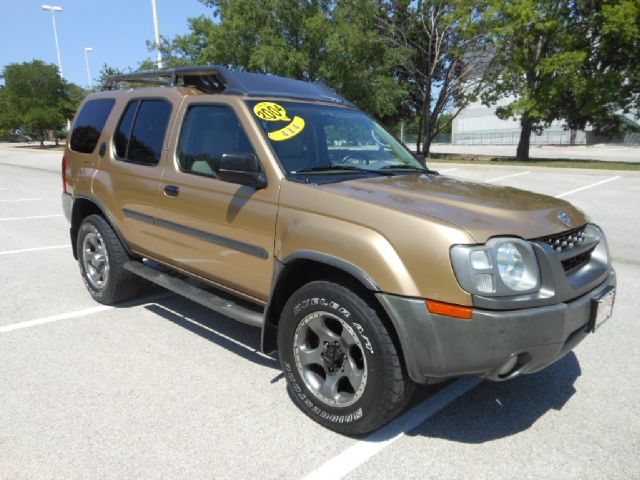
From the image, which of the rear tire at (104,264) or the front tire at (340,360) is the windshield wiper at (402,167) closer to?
→ the front tire at (340,360)

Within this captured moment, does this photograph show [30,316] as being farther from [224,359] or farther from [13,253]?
[13,253]

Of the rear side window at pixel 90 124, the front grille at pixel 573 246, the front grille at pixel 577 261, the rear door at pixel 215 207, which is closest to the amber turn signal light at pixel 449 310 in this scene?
the front grille at pixel 573 246

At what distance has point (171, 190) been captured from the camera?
382cm

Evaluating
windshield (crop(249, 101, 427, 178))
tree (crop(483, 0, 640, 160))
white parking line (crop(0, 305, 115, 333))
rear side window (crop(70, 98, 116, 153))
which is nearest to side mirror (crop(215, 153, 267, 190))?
windshield (crop(249, 101, 427, 178))

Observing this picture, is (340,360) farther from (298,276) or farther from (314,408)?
(298,276)

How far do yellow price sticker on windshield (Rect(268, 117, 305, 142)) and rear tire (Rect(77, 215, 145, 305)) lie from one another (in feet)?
6.87

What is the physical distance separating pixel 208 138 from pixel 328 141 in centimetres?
88

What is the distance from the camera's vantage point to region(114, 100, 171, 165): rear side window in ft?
13.4

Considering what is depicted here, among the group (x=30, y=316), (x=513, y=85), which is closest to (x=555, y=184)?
(x=513, y=85)

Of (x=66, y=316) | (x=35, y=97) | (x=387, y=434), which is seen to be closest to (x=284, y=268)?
(x=387, y=434)

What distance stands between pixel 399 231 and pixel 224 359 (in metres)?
1.90

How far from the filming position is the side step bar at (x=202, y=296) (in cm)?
326

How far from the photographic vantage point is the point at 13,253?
696 centimetres

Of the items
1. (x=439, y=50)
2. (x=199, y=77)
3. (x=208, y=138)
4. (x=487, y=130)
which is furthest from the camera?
(x=487, y=130)
